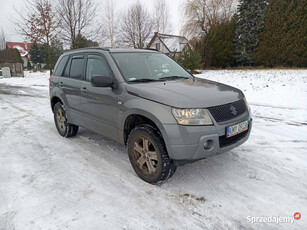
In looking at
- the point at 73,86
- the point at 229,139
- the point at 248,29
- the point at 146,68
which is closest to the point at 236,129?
the point at 229,139

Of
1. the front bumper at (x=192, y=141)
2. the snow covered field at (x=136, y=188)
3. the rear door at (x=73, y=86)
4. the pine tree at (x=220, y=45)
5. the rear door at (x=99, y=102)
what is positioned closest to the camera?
the snow covered field at (x=136, y=188)

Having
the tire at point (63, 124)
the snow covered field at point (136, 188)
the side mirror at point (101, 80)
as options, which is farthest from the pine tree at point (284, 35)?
the side mirror at point (101, 80)

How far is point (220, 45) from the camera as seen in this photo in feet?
71.7

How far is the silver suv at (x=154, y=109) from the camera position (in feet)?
8.44

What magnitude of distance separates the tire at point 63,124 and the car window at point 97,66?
1.29 meters

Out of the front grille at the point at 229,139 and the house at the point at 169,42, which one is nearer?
the front grille at the point at 229,139

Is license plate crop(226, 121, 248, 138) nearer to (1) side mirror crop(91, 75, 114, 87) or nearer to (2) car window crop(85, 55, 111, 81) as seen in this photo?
(1) side mirror crop(91, 75, 114, 87)

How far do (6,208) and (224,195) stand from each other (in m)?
2.53

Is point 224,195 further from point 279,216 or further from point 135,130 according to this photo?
point 135,130

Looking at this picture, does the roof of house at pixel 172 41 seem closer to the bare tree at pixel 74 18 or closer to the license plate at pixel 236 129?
the bare tree at pixel 74 18

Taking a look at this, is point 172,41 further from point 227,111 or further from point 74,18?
point 227,111

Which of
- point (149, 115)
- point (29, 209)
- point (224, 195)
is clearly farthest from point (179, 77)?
point (29, 209)

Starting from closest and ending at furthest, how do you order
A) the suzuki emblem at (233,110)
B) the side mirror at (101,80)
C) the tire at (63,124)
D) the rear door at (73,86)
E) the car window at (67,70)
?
1. the suzuki emblem at (233,110)
2. the side mirror at (101,80)
3. the rear door at (73,86)
4. the car window at (67,70)
5. the tire at (63,124)

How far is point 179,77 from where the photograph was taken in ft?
12.3
